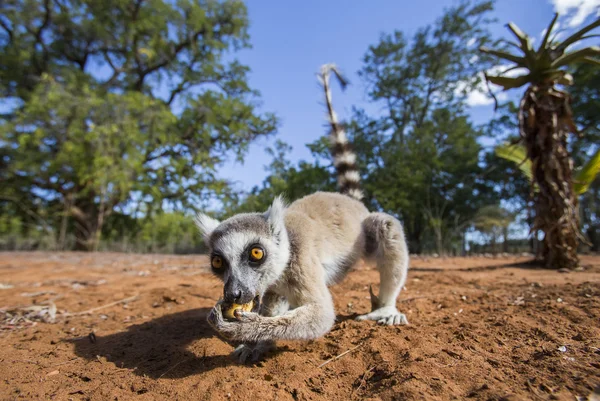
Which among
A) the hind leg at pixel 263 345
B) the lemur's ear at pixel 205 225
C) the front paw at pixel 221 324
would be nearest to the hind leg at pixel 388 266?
the hind leg at pixel 263 345

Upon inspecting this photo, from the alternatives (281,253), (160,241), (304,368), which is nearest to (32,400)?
(304,368)

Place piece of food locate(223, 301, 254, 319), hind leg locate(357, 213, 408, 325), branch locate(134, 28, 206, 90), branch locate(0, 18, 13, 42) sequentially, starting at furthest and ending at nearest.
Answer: branch locate(134, 28, 206, 90) < branch locate(0, 18, 13, 42) < hind leg locate(357, 213, 408, 325) < piece of food locate(223, 301, 254, 319)

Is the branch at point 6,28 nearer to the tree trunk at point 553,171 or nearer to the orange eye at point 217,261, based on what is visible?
the orange eye at point 217,261

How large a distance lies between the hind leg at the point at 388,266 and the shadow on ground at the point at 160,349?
1587 mm

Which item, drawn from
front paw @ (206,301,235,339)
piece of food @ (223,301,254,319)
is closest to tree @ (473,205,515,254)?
piece of food @ (223,301,254,319)

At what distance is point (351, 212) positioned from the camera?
4023 mm

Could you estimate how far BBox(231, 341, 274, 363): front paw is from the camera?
2.75 metres

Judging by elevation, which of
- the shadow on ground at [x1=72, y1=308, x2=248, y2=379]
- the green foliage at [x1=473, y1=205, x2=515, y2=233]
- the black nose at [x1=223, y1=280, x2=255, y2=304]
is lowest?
the shadow on ground at [x1=72, y1=308, x2=248, y2=379]

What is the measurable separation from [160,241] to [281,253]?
19.2 meters

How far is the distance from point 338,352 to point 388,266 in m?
1.26

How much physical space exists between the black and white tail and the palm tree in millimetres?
3218

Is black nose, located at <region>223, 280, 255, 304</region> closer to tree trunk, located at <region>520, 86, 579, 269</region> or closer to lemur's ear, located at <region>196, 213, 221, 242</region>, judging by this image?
lemur's ear, located at <region>196, 213, 221, 242</region>

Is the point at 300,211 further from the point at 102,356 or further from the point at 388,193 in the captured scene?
the point at 388,193

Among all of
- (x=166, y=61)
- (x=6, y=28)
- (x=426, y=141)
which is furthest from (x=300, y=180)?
(x=6, y=28)
